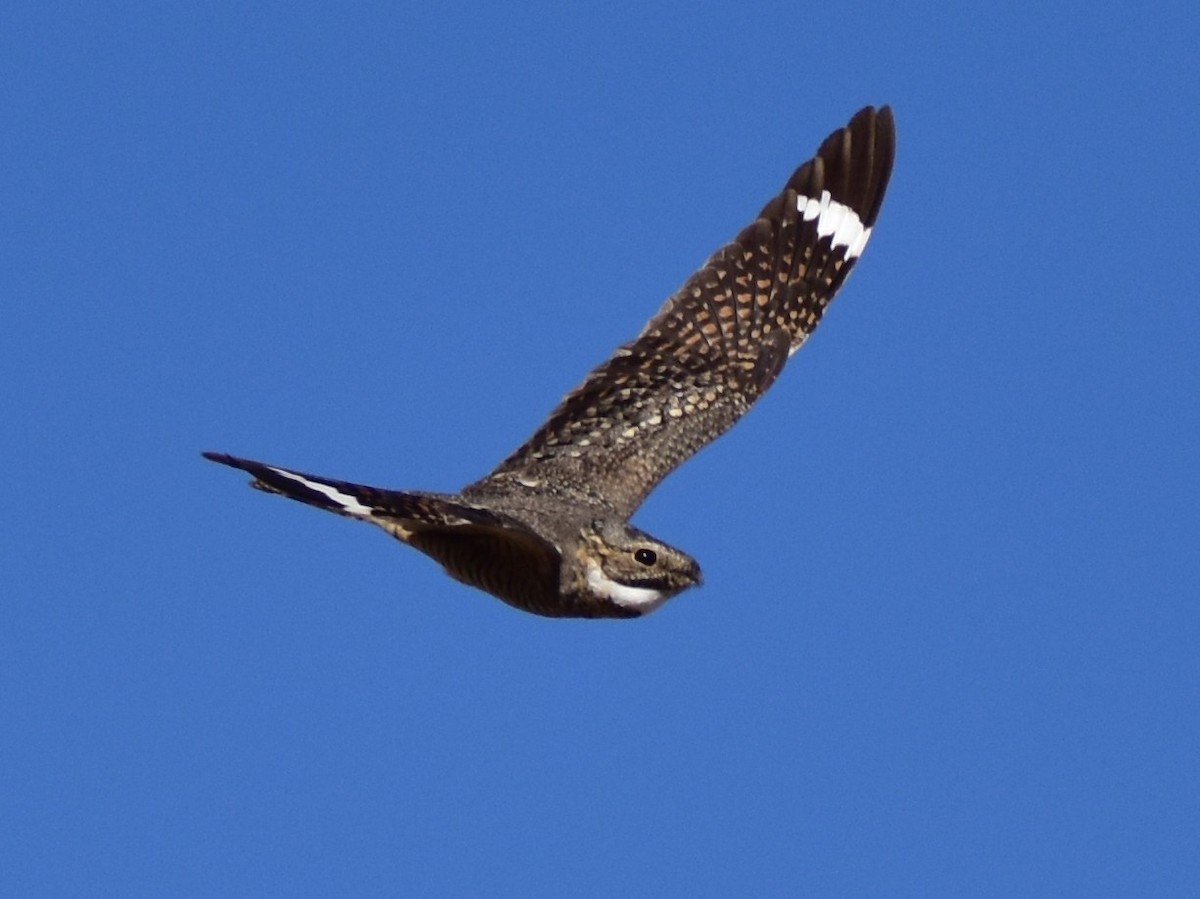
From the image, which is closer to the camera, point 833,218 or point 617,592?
point 617,592

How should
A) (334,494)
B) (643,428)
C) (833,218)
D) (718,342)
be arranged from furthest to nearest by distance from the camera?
(833,218)
(718,342)
(643,428)
(334,494)

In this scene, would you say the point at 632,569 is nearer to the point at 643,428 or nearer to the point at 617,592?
the point at 617,592

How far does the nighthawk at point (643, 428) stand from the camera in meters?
11.3

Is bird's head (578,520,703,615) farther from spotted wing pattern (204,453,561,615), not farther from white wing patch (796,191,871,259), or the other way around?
white wing patch (796,191,871,259)

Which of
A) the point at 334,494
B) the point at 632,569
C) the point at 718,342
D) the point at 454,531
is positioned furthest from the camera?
the point at 718,342

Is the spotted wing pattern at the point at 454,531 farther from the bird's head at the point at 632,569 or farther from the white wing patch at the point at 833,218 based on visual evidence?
the white wing patch at the point at 833,218

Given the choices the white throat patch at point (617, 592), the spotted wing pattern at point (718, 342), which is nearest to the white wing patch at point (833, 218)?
the spotted wing pattern at point (718, 342)

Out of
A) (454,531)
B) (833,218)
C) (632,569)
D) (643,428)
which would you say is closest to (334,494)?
(454,531)

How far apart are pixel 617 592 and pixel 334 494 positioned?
2.05 m

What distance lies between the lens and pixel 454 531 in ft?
38.1

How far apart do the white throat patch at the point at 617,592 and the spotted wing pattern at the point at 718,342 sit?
1.12m

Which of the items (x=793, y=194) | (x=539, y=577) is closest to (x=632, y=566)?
(x=539, y=577)

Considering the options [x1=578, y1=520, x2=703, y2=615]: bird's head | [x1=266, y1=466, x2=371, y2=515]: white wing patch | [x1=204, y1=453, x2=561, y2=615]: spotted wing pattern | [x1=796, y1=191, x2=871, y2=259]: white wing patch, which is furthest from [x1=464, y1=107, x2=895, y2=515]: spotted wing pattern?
[x1=266, y1=466, x2=371, y2=515]: white wing patch

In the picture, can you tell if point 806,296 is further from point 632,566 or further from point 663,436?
point 632,566
